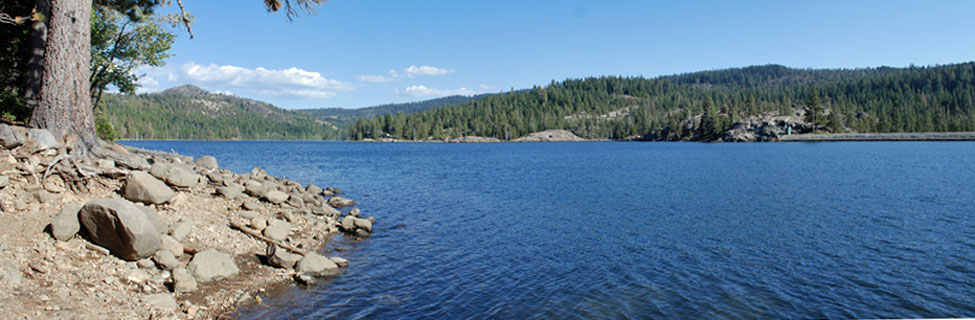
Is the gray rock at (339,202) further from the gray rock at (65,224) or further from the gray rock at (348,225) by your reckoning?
the gray rock at (65,224)

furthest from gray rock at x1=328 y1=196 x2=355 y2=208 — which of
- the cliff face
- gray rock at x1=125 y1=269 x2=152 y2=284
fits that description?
the cliff face

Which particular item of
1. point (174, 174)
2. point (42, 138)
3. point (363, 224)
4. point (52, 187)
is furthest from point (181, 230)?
point (363, 224)

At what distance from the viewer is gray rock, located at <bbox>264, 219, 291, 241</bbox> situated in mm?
17203

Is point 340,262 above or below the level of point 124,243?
below

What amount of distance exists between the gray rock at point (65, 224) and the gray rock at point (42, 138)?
4.09m

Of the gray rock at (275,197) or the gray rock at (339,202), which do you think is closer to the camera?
the gray rock at (275,197)

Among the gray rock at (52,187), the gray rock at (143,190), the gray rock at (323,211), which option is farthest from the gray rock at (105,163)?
the gray rock at (323,211)

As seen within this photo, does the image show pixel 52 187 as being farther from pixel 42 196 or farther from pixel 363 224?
pixel 363 224

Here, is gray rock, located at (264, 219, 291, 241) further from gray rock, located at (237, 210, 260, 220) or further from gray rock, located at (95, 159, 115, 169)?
gray rock, located at (95, 159, 115, 169)

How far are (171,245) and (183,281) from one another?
1984mm

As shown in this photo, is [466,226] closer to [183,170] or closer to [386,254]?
[386,254]

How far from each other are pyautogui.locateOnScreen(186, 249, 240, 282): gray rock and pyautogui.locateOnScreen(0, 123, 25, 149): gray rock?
6714 mm

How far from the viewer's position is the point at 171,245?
43.6 feet

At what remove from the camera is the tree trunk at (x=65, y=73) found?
605 inches
